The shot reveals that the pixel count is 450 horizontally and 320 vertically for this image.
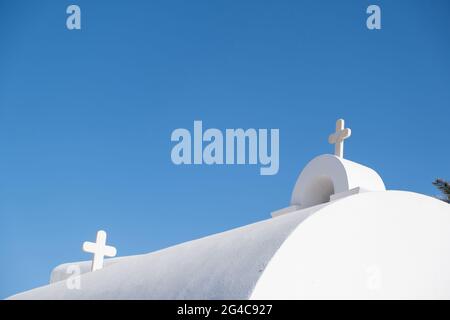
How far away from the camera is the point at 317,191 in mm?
7332

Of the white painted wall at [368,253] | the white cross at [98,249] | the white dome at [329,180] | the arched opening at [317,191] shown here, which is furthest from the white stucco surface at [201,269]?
the white cross at [98,249]

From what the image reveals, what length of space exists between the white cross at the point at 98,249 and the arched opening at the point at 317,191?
Answer: 3.96m

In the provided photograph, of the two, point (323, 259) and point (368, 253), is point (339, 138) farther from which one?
point (323, 259)

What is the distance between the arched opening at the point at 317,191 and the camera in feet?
23.7

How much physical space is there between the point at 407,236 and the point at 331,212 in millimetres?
970

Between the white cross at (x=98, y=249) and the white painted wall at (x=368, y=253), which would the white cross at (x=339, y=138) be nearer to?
the white painted wall at (x=368, y=253)

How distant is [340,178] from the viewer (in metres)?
6.58

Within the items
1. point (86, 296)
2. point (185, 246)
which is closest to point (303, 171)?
point (185, 246)

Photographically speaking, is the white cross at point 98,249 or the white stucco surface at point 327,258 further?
the white cross at point 98,249

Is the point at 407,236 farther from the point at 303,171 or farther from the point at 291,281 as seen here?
the point at 303,171

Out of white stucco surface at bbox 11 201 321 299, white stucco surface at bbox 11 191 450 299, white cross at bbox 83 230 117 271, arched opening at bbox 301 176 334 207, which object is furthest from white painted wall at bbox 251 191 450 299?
white cross at bbox 83 230 117 271

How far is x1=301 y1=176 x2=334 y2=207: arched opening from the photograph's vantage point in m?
7.21

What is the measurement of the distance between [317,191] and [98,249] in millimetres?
4200

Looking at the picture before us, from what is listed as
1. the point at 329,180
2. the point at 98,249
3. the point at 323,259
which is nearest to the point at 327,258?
the point at 323,259
